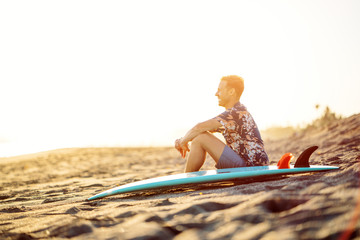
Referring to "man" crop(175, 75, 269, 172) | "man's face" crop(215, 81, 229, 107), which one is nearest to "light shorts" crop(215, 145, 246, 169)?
"man" crop(175, 75, 269, 172)

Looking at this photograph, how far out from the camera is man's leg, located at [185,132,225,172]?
3799 millimetres

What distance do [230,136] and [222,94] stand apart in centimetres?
53

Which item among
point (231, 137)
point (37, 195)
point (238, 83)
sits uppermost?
point (238, 83)

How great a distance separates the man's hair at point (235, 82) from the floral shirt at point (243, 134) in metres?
0.18

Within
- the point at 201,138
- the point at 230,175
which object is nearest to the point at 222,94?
the point at 201,138

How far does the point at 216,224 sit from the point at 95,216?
108cm

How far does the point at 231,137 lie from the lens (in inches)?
148

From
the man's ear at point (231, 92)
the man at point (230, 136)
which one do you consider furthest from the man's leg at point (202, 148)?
the man's ear at point (231, 92)

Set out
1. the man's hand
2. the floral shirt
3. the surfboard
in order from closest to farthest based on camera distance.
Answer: the surfboard, the floral shirt, the man's hand

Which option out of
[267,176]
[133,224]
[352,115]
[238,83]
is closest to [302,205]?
[133,224]

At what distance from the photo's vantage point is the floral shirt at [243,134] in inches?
145

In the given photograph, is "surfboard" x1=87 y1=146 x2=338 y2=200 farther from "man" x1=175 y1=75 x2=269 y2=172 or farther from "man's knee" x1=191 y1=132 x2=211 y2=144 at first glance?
"man's knee" x1=191 y1=132 x2=211 y2=144

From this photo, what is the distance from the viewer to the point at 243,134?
12.2ft

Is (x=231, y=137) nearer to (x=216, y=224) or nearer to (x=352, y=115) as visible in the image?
(x=216, y=224)
